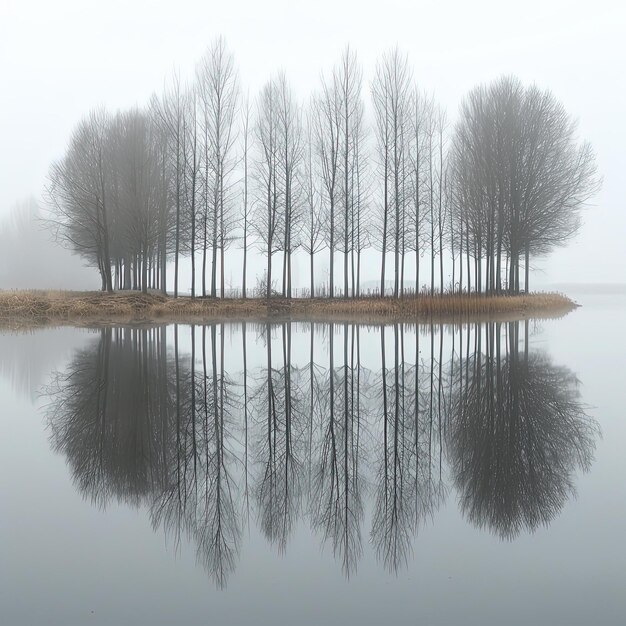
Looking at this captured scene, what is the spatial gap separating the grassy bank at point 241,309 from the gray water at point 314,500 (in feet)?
44.4

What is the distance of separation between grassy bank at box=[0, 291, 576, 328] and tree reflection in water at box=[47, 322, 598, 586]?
39.9 ft

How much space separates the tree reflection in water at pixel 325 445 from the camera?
3.60 m

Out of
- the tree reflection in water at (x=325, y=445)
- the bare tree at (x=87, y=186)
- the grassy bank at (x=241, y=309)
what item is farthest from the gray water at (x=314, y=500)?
the bare tree at (x=87, y=186)

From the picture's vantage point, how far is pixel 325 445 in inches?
202

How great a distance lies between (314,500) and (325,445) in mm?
1255

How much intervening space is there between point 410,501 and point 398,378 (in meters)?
4.61

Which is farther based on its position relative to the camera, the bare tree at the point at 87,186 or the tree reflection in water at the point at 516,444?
the bare tree at the point at 87,186

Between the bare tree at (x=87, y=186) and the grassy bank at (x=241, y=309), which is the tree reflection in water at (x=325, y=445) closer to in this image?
the grassy bank at (x=241, y=309)

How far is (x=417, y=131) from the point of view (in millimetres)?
31719

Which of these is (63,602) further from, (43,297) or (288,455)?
(43,297)

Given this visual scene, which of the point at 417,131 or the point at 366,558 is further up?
the point at 417,131

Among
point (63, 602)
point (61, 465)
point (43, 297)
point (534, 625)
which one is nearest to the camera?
point (534, 625)

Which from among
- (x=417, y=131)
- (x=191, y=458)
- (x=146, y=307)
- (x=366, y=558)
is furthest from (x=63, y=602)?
(x=417, y=131)

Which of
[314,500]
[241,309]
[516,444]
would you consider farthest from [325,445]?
[241,309]
